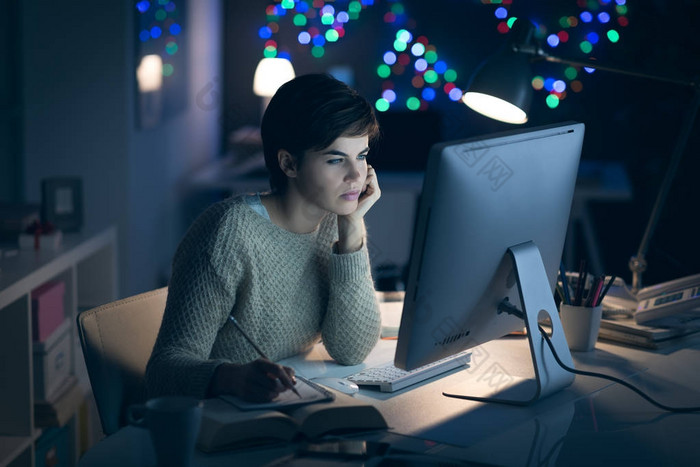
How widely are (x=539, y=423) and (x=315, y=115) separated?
0.64m

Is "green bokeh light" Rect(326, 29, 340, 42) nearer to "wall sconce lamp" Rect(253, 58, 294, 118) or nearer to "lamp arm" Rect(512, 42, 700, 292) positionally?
"wall sconce lamp" Rect(253, 58, 294, 118)

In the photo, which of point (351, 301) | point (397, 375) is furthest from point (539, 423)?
point (351, 301)

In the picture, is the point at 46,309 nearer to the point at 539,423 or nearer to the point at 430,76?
the point at 539,423

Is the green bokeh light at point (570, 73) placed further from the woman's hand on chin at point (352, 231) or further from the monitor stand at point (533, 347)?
the monitor stand at point (533, 347)

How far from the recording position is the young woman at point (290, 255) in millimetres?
1320

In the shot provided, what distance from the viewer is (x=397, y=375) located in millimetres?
1293

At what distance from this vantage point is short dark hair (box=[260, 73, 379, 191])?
1.39 meters

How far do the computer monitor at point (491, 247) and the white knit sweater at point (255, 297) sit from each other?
296mm

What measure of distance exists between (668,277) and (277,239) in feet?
5.42

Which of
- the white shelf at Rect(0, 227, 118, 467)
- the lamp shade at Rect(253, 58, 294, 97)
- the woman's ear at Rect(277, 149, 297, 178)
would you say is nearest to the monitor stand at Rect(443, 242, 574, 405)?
the woman's ear at Rect(277, 149, 297, 178)

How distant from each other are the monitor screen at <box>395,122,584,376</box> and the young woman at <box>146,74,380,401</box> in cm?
30

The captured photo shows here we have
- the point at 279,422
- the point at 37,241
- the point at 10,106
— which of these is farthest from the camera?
the point at 10,106

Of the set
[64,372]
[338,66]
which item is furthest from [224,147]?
[64,372]

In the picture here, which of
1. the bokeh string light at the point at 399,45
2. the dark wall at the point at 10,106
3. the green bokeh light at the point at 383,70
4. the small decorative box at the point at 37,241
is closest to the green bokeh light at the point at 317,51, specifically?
the bokeh string light at the point at 399,45
